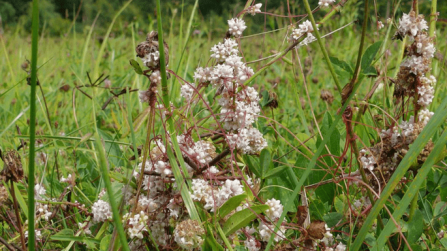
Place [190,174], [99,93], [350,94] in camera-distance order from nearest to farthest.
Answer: [350,94] < [190,174] < [99,93]

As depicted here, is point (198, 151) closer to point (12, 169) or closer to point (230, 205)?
point (230, 205)

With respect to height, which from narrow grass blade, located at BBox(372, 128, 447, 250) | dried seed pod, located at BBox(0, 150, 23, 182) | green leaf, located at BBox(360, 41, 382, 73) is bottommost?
narrow grass blade, located at BBox(372, 128, 447, 250)

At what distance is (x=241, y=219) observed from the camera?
0.70 metres

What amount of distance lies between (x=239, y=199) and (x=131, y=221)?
0.59 feet

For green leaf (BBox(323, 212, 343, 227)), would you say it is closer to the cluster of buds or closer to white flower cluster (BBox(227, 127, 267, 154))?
the cluster of buds

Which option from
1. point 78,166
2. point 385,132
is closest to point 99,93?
point 78,166

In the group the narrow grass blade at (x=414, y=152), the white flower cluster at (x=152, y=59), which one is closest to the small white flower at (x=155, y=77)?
the white flower cluster at (x=152, y=59)

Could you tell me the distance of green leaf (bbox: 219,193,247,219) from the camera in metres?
0.68

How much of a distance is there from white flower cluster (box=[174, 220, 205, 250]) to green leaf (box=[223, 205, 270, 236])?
9cm

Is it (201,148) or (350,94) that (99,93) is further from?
(350,94)

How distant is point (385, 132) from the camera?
31.0 inches

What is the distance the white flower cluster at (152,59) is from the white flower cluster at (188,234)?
0.83 feet

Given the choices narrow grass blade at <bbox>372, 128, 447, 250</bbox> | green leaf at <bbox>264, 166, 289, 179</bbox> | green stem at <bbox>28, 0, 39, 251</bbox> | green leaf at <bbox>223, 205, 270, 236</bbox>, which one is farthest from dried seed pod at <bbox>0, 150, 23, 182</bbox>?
narrow grass blade at <bbox>372, 128, 447, 250</bbox>

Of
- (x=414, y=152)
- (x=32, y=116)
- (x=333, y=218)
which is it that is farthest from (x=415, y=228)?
(x=32, y=116)
